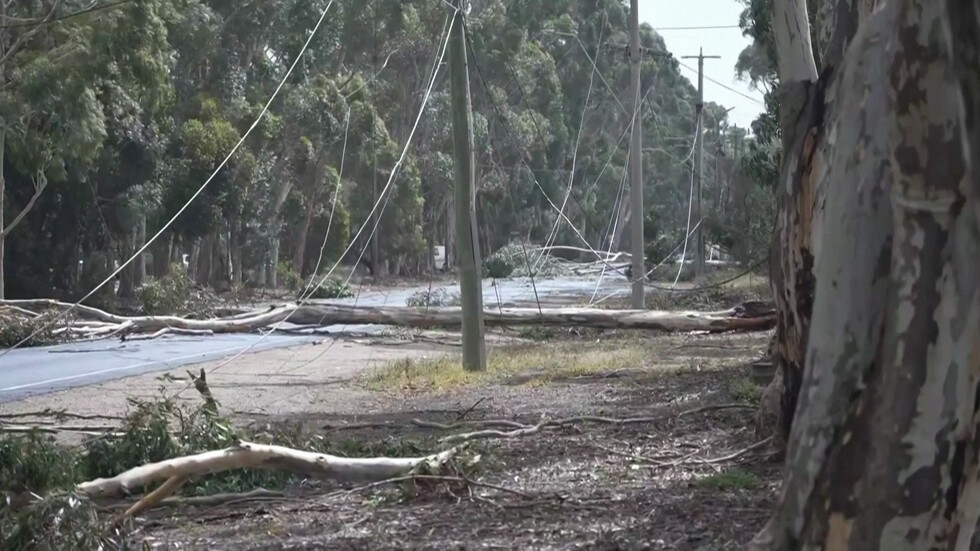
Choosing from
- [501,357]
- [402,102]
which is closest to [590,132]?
[402,102]

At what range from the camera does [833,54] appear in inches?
307

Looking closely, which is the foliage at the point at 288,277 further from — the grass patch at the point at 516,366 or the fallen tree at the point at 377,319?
the grass patch at the point at 516,366

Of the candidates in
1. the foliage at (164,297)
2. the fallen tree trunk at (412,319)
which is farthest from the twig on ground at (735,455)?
the foliage at (164,297)

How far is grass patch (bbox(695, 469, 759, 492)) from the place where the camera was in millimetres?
7945

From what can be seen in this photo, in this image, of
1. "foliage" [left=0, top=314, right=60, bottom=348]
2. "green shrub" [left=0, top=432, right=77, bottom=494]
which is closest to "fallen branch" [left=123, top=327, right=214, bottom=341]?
"foliage" [left=0, top=314, right=60, bottom=348]

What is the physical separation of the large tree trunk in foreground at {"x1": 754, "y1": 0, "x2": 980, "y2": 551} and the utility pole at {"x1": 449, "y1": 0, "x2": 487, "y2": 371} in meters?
12.9

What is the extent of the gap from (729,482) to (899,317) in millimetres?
4266

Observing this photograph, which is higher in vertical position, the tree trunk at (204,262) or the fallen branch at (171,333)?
the tree trunk at (204,262)

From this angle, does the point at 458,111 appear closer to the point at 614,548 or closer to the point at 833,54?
the point at 833,54

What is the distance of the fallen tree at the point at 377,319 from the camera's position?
22.5 metres

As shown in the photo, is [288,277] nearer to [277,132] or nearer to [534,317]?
[277,132]

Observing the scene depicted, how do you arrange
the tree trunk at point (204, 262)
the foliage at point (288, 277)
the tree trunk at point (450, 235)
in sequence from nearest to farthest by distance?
the tree trunk at point (204, 262)
the foliage at point (288, 277)
the tree trunk at point (450, 235)

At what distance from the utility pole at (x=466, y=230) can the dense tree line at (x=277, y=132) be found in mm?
1966

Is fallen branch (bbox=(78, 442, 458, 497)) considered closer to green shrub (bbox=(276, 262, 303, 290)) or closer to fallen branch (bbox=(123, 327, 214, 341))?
fallen branch (bbox=(123, 327, 214, 341))
